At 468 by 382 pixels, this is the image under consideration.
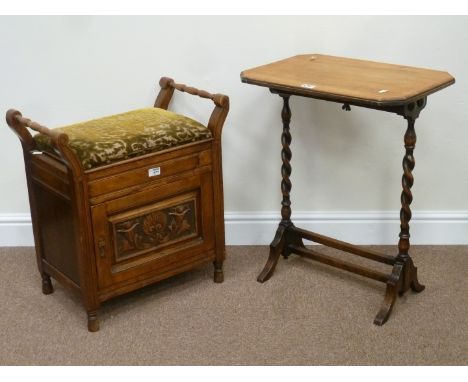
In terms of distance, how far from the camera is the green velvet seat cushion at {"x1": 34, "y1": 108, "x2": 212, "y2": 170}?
2578mm

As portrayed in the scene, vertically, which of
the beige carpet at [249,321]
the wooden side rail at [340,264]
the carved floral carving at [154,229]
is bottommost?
the beige carpet at [249,321]

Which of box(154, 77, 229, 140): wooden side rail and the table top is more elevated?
the table top

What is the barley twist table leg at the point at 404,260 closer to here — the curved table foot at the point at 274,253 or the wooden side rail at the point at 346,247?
the wooden side rail at the point at 346,247

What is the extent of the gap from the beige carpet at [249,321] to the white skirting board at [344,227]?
0.41 feet

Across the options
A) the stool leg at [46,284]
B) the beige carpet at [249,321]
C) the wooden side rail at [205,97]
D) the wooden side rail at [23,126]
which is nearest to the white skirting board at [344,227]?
the beige carpet at [249,321]

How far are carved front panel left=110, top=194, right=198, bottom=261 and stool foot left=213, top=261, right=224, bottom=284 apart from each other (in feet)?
0.55

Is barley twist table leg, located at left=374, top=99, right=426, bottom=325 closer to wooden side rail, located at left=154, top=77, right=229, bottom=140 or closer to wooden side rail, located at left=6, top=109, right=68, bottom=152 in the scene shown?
wooden side rail, located at left=154, top=77, right=229, bottom=140

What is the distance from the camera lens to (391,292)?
2816 millimetres

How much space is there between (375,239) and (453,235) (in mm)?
324

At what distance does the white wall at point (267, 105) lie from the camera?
10.1 feet

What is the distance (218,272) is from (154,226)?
39cm

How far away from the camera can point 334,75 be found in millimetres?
2707

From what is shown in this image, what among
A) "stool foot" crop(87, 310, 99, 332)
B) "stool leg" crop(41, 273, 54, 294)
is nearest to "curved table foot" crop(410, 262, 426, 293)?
"stool foot" crop(87, 310, 99, 332)

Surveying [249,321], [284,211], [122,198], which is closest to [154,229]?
→ [122,198]
